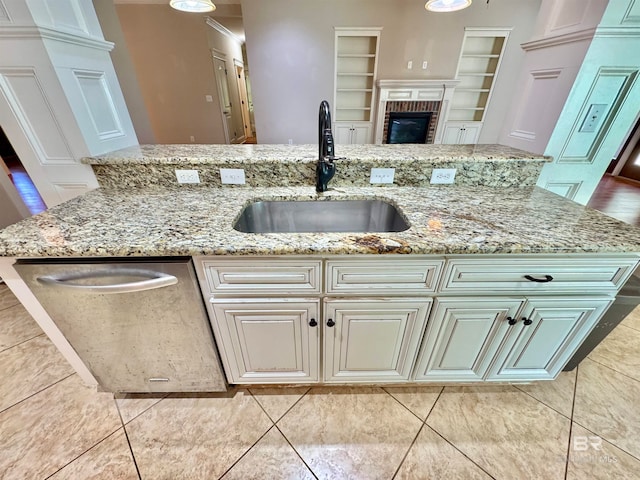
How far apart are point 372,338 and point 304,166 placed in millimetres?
898

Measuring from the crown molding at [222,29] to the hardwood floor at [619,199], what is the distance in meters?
7.40

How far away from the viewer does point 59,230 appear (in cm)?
90

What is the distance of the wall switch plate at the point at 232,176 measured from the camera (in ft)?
4.27

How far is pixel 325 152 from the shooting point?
1166 mm

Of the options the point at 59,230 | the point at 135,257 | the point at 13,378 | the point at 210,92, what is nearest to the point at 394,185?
the point at 135,257

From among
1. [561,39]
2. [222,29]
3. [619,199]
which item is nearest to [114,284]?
[561,39]

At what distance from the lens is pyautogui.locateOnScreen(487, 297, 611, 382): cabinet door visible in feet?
3.19

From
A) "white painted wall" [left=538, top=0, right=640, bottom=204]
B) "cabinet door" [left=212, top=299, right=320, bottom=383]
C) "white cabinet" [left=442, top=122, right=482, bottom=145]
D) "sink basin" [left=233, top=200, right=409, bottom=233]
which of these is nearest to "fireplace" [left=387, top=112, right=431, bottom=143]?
"white cabinet" [left=442, top=122, right=482, bottom=145]

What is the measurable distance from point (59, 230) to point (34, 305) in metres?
0.34

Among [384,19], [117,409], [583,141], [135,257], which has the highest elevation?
[384,19]

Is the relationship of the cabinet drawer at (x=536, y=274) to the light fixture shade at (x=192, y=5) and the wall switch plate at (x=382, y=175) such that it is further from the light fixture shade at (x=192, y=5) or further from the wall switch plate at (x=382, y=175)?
the light fixture shade at (x=192, y=5)

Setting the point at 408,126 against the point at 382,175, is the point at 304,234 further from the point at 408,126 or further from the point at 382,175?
the point at 408,126

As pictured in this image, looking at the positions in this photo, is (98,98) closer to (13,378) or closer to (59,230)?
(59,230)

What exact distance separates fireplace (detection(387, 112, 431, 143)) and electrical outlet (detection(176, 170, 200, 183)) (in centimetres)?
446
